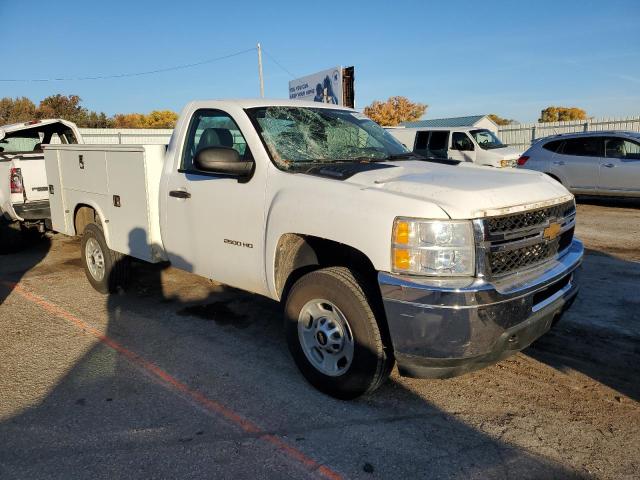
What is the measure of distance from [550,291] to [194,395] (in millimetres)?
2467

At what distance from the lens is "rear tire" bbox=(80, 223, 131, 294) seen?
5.60 meters

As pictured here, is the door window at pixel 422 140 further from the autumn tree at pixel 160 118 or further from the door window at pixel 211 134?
the autumn tree at pixel 160 118

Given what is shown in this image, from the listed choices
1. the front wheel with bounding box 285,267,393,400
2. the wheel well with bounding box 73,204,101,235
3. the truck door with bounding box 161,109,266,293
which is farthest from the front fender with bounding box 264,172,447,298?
the wheel well with bounding box 73,204,101,235

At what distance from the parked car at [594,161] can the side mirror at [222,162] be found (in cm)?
1066

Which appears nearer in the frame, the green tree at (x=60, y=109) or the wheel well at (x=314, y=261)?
the wheel well at (x=314, y=261)

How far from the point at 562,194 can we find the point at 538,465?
1783mm

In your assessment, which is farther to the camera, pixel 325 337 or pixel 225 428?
pixel 325 337

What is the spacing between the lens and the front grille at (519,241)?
9.62 feet

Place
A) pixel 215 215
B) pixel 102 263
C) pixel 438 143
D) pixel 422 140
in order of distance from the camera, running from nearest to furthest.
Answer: pixel 215 215 → pixel 102 263 → pixel 438 143 → pixel 422 140

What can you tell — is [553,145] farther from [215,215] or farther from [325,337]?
[325,337]

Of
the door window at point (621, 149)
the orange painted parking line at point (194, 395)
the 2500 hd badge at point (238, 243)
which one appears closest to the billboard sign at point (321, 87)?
the door window at point (621, 149)

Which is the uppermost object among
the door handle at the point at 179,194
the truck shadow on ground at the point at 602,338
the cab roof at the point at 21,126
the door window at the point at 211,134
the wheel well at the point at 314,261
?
the cab roof at the point at 21,126

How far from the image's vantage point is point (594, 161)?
39.5 ft

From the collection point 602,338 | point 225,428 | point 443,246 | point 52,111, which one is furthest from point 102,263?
point 52,111
